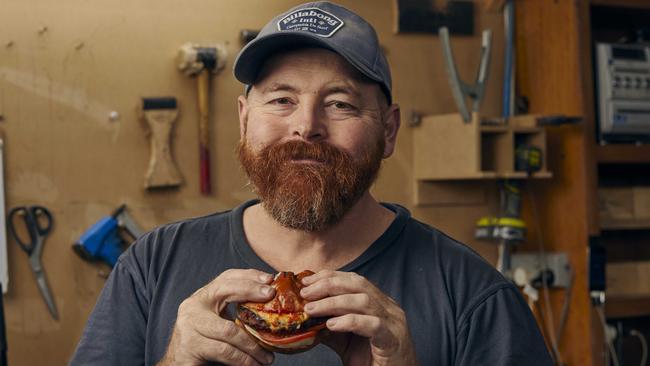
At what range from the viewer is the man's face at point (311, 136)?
4.50ft

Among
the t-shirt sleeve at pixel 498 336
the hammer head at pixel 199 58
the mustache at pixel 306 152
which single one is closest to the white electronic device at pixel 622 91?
the hammer head at pixel 199 58

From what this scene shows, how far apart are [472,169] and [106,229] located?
1.11 meters

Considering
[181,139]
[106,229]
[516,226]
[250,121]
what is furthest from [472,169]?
[250,121]

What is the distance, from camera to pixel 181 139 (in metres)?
2.44

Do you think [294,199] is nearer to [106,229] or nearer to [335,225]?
[335,225]

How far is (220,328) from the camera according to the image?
116 cm

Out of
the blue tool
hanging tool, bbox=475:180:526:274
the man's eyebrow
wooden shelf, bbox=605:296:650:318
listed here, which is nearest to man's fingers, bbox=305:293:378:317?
the man's eyebrow

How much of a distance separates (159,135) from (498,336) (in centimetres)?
129

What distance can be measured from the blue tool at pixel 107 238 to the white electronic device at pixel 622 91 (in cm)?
154

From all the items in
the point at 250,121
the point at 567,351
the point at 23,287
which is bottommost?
the point at 567,351

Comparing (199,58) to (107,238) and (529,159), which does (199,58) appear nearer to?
(107,238)

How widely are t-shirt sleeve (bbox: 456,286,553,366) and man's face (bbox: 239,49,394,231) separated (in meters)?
0.28

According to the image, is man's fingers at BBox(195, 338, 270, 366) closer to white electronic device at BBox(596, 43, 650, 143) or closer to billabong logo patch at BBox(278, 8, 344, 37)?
billabong logo patch at BBox(278, 8, 344, 37)

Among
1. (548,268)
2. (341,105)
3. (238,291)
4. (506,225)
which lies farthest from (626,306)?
(238,291)
